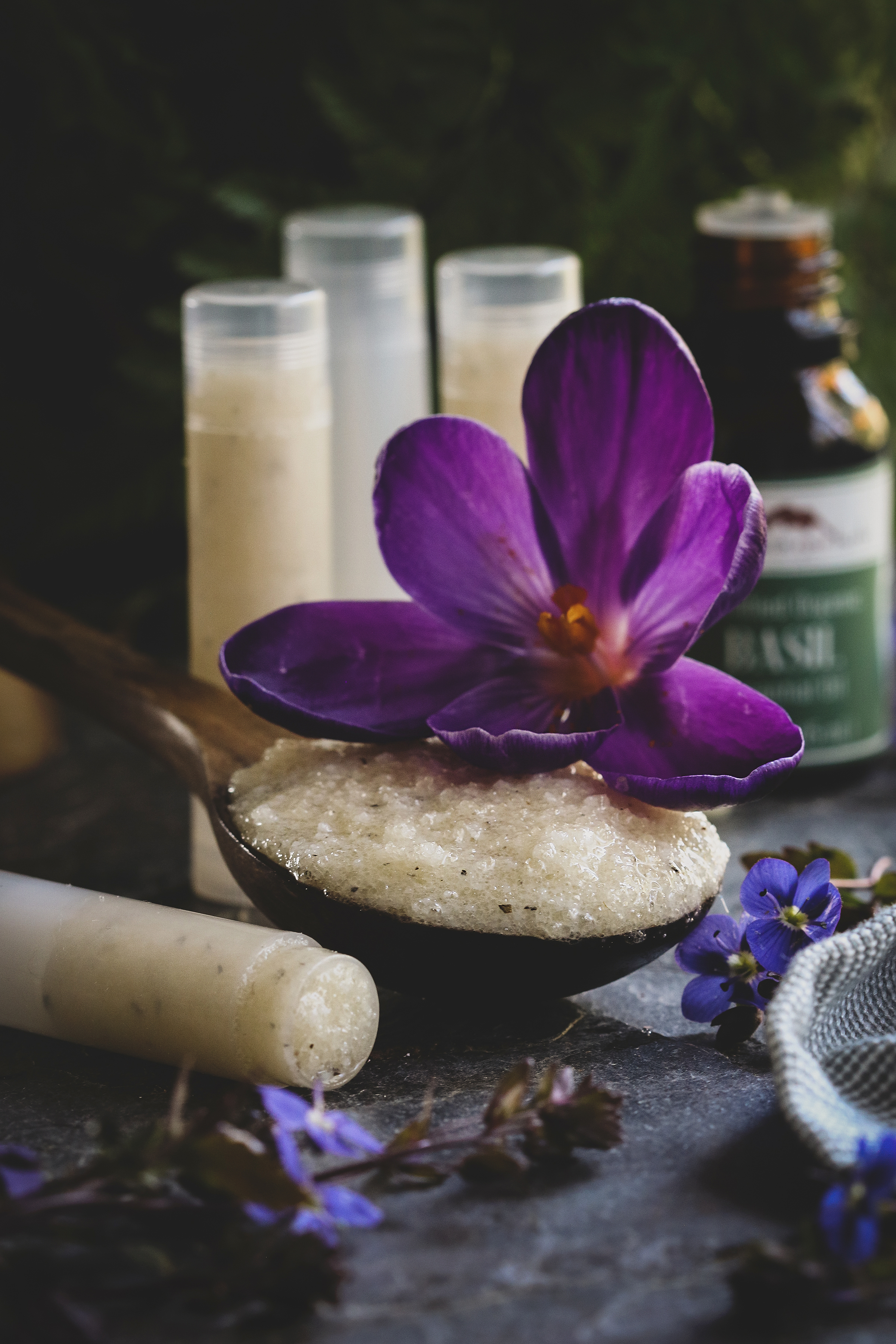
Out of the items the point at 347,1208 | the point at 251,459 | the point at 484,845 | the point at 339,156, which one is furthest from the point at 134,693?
the point at 339,156

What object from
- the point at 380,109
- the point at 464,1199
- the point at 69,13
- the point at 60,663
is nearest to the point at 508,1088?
the point at 464,1199

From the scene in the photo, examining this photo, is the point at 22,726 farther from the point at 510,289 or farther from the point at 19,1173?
the point at 19,1173

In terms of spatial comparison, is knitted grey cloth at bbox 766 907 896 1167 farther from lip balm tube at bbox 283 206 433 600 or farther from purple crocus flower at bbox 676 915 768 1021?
lip balm tube at bbox 283 206 433 600

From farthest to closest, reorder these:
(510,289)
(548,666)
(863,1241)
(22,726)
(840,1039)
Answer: (22,726)
(510,289)
(548,666)
(840,1039)
(863,1241)

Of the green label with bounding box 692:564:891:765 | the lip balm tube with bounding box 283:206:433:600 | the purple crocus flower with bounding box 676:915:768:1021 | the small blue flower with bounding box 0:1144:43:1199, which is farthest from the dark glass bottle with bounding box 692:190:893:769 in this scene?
the small blue flower with bounding box 0:1144:43:1199

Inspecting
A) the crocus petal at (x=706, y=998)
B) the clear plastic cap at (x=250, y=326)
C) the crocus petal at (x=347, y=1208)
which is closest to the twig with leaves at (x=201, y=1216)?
the crocus petal at (x=347, y=1208)
